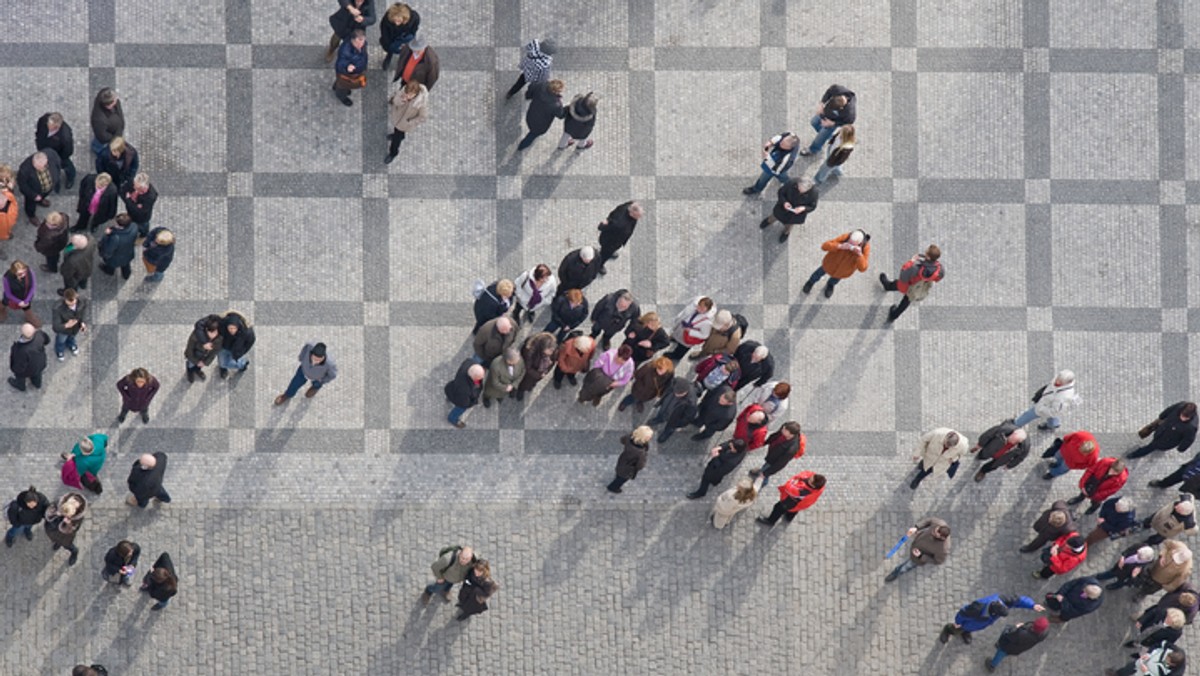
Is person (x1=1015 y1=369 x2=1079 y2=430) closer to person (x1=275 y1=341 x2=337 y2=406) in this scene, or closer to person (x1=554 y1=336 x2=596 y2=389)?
person (x1=554 y1=336 x2=596 y2=389)

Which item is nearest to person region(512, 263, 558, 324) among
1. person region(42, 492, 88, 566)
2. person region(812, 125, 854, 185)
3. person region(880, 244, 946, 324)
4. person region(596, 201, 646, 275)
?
person region(596, 201, 646, 275)

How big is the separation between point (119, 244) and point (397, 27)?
399cm

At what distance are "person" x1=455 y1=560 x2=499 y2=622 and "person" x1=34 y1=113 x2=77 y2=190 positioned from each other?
21.6 feet

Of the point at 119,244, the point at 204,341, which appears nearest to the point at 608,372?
the point at 204,341

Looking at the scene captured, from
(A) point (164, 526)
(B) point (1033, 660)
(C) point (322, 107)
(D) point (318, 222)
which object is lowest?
(B) point (1033, 660)

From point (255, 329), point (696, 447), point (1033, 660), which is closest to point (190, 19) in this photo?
point (255, 329)

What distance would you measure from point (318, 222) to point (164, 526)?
3.98 m

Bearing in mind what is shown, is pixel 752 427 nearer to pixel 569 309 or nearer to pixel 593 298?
pixel 569 309

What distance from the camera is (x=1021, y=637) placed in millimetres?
17781

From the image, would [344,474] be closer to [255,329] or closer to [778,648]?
[255,329]

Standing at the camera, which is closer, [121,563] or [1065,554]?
[121,563]

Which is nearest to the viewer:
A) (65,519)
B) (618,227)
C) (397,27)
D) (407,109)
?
(65,519)

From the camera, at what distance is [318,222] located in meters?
19.4

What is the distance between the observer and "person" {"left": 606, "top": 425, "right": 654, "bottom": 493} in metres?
17.4
